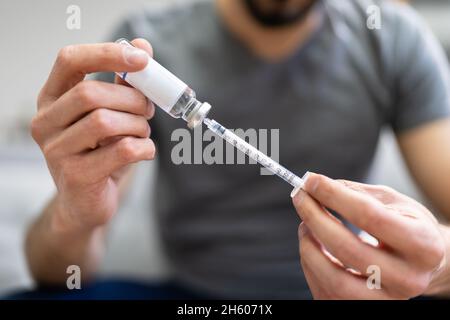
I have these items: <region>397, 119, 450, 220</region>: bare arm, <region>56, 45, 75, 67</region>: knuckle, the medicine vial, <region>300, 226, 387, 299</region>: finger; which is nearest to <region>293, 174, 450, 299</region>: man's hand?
<region>300, 226, 387, 299</region>: finger

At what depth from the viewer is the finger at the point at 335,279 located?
42cm

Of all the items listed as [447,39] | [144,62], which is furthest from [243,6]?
[447,39]

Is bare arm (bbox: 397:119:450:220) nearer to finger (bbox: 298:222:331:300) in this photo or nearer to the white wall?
finger (bbox: 298:222:331:300)

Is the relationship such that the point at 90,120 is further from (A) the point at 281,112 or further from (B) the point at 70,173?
(A) the point at 281,112

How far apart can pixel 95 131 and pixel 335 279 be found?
0.27 meters

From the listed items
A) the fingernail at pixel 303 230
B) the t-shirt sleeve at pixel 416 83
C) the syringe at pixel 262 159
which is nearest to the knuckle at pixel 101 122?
the syringe at pixel 262 159

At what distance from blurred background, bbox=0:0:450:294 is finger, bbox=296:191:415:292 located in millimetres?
508

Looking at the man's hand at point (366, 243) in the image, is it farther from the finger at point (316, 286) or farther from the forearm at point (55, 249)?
the forearm at point (55, 249)

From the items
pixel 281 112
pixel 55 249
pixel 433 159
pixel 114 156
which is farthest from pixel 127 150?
pixel 433 159

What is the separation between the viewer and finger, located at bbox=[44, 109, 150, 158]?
1.47ft

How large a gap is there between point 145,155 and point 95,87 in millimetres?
83

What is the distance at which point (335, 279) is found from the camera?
0.43m

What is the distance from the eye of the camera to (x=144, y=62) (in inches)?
17.6
